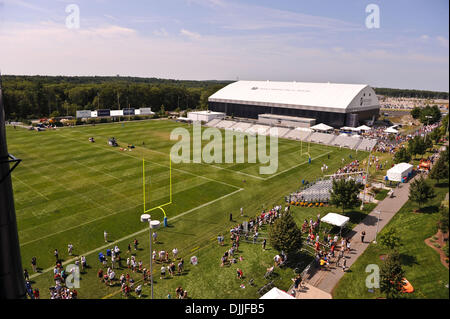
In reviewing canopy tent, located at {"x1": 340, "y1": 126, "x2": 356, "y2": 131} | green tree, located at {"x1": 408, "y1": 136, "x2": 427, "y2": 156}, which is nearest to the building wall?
canopy tent, located at {"x1": 340, "y1": 126, "x2": 356, "y2": 131}

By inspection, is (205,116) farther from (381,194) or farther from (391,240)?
(391,240)

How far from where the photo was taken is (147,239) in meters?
26.5

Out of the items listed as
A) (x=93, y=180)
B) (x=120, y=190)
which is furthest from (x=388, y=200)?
(x=93, y=180)

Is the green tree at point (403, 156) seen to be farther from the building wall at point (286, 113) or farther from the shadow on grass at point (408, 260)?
the building wall at point (286, 113)

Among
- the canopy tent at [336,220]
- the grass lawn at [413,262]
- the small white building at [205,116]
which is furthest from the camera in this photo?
the small white building at [205,116]

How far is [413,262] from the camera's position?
20.1 meters

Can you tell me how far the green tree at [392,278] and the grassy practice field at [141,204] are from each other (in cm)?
624

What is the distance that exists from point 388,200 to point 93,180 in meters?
36.6

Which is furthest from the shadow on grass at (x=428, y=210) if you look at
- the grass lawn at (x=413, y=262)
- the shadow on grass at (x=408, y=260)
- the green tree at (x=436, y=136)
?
the green tree at (x=436, y=136)

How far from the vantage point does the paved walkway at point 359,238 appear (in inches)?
789

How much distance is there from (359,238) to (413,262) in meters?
6.42

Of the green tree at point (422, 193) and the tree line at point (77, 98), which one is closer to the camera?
the green tree at point (422, 193)

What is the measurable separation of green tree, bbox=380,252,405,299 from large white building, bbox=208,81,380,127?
63.1 m

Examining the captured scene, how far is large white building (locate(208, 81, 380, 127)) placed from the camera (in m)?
77.2
